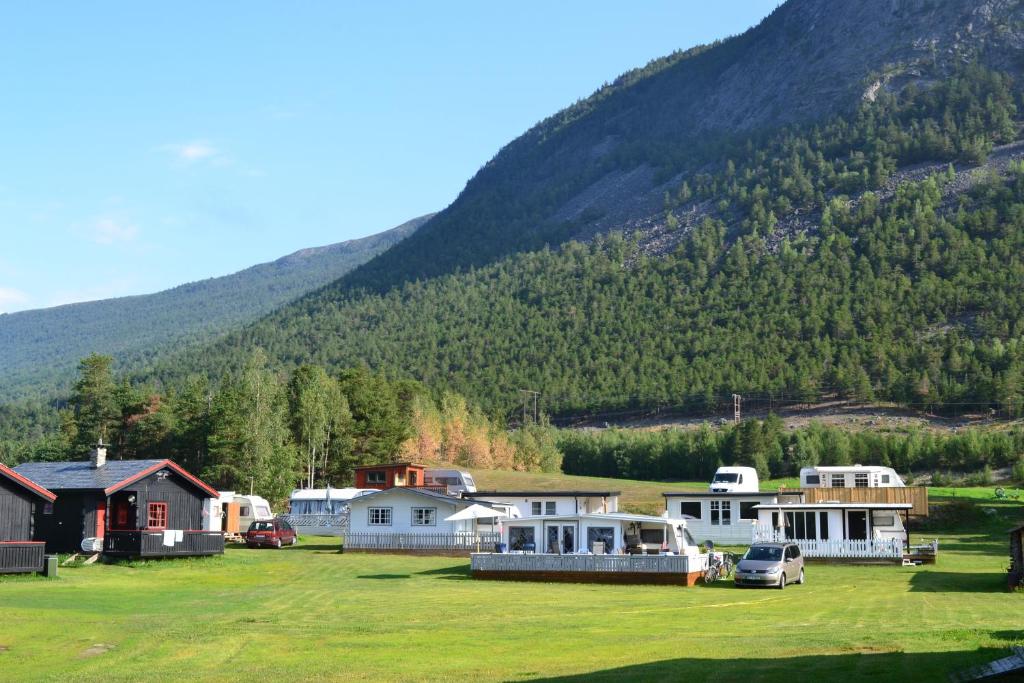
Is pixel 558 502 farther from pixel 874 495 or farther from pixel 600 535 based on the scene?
pixel 874 495

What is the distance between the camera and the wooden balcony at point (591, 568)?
38688mm

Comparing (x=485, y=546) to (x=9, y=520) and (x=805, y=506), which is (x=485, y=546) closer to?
(x=805, y=506)

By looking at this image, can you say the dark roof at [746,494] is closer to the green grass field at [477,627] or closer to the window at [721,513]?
the window at [721,513]

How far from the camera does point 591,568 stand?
4009 centimetres

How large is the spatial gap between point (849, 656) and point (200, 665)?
37.0 ft

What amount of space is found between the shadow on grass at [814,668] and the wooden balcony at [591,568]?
19.3 m

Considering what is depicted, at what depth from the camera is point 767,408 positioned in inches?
6703

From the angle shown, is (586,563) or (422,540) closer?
(586,563)

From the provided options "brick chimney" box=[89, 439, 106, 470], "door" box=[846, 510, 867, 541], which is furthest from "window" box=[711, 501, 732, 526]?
"brick chimney" box=[89, 439, 106, 470]

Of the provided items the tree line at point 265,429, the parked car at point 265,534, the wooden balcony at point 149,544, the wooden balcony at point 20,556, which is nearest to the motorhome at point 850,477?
the parked car at point 265,534

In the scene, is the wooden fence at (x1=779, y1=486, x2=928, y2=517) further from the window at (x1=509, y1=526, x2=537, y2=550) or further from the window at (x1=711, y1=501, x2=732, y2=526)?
the window at (x1=509, y1=526, x2=537, y2=550)

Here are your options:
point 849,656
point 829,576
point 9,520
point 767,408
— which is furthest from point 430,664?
point 767,408

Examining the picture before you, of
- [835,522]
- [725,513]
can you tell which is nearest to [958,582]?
[835,522]

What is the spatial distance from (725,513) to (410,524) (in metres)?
17.4
